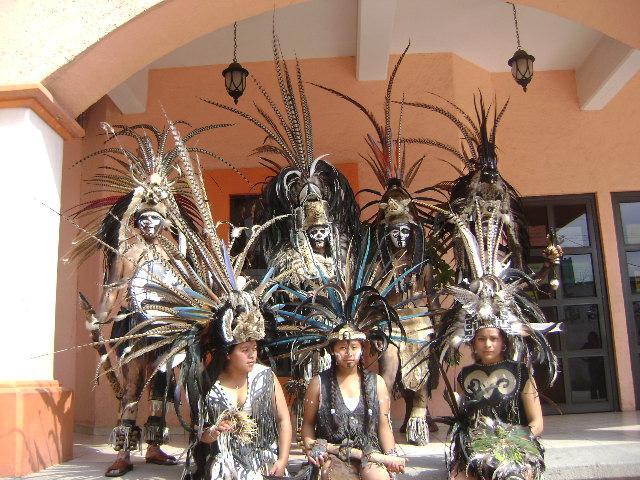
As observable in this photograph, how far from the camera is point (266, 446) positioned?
12.4ft

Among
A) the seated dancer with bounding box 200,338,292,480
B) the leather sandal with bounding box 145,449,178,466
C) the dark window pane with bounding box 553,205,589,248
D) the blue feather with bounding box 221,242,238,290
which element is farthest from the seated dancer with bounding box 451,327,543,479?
the dark window pane with bounding box 553,205,589,248

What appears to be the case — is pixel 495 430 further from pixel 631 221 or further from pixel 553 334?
pixel 631 221

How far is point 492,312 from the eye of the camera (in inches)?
154

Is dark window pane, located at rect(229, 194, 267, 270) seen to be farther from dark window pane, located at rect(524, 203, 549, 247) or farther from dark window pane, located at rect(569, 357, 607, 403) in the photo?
dark window pane, located at rect(569, 357, 607, 403)

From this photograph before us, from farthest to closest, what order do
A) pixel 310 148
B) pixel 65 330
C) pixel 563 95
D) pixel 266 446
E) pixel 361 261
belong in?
pixel 563 95
pixel 65 330
pixel 310 148
pixel 361 261
pixel 266 446

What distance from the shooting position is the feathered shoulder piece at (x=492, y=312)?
3945 millimetres

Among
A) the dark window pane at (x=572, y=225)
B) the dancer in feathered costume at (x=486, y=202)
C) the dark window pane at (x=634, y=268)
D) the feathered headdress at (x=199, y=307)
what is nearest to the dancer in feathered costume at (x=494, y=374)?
the dancer in feathered costume at (x=486, y=202)

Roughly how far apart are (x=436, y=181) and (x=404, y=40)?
5.11 ft

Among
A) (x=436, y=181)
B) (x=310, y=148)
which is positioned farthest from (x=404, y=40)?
(x=310, y=148)

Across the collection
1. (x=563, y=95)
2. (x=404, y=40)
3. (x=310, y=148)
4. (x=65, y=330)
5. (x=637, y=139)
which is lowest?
(x=65, y=330)

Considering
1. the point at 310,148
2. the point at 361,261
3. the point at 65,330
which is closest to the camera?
the point at 361,261

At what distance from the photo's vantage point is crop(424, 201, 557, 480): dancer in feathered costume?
358cm

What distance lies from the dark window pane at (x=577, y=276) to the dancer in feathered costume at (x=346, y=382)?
4211mm

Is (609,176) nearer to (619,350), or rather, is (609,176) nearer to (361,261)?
(619,350)
